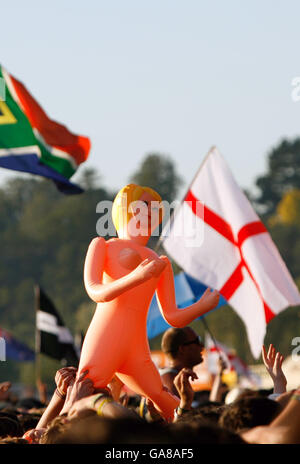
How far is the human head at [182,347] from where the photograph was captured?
739 centimetres

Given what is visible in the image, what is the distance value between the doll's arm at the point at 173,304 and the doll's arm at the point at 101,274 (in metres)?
0.27

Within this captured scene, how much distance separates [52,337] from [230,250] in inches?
204

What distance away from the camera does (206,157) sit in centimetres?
Answer: 966

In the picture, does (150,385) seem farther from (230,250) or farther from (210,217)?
(210,217)

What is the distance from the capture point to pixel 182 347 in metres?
7.44

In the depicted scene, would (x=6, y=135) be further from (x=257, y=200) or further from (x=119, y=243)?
(x=257, y=200)

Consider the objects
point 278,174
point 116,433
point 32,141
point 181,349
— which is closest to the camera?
point 116,433

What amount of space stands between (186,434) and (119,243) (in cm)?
261

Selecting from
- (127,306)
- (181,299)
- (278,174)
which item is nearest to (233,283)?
(181,299)

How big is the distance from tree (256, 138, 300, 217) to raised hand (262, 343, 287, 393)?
114839 mm

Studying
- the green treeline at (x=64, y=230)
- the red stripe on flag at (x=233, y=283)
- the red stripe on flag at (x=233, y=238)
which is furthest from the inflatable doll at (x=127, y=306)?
the green treeline at (x=64, y=230)

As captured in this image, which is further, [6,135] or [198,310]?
[6,135]

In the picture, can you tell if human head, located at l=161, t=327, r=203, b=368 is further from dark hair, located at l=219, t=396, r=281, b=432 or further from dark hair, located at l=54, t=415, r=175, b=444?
dark hair, located at l=54, t=415, r=175, b=444

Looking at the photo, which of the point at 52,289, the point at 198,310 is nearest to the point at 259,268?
the point at 198,310
